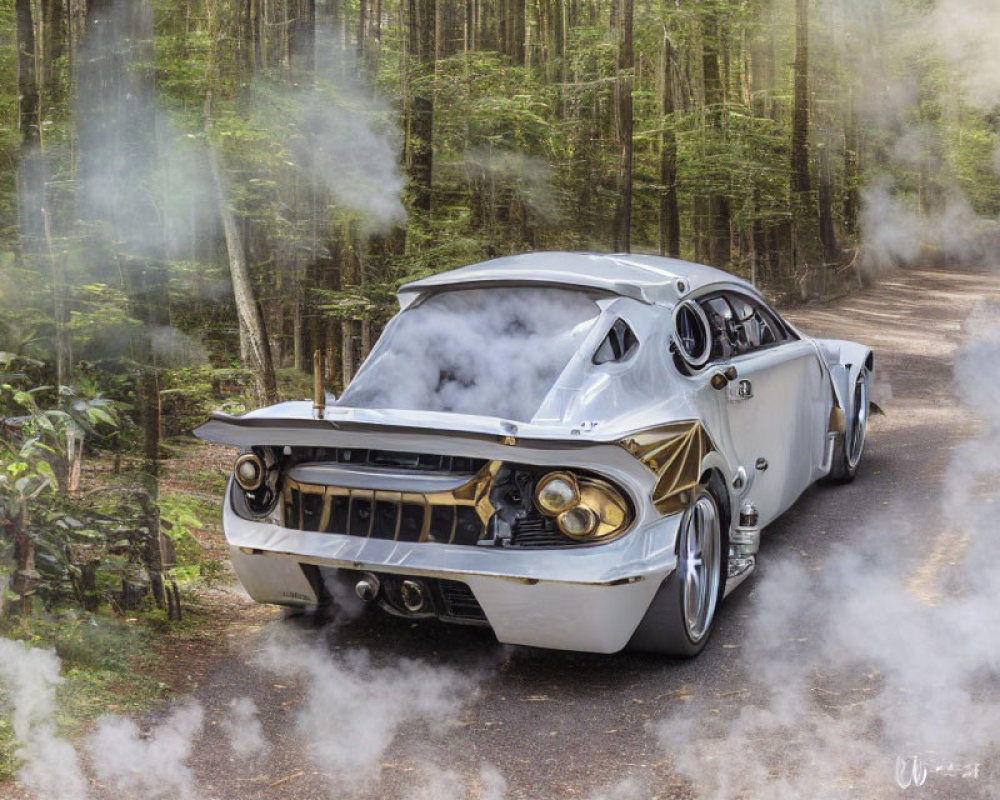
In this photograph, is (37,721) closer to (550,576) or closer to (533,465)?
(550,576)

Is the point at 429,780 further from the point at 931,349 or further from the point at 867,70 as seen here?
the point at 867,70

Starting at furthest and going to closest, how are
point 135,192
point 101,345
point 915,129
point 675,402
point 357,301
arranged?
point 915,129 → point 357,301 → point 101,345 → point 135,192 → point 675,402

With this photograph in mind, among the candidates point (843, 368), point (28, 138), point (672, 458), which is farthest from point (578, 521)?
point (28, 138)

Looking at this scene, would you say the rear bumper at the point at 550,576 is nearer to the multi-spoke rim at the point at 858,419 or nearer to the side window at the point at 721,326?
the side window at the point at 721,326

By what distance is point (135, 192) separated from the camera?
22.6 ft

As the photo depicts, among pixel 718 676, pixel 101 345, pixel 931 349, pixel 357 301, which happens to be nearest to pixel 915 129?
pixel 931 349

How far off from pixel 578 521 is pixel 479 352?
1.29 meters

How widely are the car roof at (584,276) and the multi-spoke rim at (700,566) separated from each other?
106 cm

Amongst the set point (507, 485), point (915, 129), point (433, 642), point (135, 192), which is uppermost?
point (915, 129)

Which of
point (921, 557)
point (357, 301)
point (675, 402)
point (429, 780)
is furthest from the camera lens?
point (357, 301)

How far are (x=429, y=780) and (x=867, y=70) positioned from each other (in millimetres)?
40978

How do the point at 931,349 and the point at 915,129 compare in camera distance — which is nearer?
the point at 931,349

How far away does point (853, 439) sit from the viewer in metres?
7.79

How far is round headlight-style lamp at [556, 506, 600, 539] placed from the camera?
4.22 m
